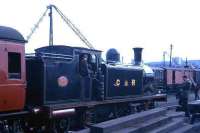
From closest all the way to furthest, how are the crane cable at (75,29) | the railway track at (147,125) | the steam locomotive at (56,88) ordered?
the steam locomotive at (56,88)
the railway track at (147,125)
the crane cable at (75,29)

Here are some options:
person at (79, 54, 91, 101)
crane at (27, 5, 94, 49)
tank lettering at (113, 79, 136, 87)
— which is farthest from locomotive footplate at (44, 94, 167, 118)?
crane at (27, 5, 94, 49)

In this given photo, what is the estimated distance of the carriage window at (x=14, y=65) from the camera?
11.1m

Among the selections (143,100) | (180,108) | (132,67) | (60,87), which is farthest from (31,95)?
(180,108)

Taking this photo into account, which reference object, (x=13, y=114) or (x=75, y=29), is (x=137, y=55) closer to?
(x=13, y=114)

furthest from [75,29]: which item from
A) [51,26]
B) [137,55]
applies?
[137,55]

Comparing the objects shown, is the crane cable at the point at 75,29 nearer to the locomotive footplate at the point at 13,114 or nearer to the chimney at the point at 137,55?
the chimney at the point at 137,55

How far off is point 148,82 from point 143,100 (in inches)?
70.7

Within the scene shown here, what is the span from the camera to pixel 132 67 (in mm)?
18297

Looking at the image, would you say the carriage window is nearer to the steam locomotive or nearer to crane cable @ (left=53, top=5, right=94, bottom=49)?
the steam locomotive

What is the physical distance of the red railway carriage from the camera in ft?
35.0

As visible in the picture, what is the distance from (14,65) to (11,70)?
7.4 inches

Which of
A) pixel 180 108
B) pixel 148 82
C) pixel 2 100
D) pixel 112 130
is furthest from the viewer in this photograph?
pixel 148 82

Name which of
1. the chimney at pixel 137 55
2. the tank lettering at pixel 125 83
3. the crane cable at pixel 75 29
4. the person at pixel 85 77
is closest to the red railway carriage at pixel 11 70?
the person at pixel 85 77

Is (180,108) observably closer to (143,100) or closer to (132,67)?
(143,100)
